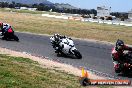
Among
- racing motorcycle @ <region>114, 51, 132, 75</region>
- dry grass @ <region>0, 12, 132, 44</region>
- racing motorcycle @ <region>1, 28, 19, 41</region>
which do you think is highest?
racing motorcycle @ <region>114, 51, 132, 75</region>

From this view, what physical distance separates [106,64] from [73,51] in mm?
2448

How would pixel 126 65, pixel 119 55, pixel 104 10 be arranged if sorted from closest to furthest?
pixel 126 65 → pixel 119 55 → pixel 104 10

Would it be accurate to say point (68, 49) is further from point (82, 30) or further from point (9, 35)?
point (82, 30)

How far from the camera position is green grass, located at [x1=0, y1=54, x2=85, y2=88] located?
39.1ft

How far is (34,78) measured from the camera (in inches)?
522

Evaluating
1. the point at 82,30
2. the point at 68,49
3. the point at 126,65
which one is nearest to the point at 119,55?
the point at 126,65

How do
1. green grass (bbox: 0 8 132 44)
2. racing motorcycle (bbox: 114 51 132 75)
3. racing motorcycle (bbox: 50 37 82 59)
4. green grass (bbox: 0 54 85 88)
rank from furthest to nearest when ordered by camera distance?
green grass (bbox: 0 8 132 44)
racing motorcycle (bbox: 50 37 82 59)
racing motorcycle (bbox: 114 51 132 75)
green grass (bbox: 0 54 85 88)

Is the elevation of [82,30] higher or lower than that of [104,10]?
higher

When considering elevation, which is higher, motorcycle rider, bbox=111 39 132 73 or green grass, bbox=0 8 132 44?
motorcycle rider, bbox=111 39 132 73

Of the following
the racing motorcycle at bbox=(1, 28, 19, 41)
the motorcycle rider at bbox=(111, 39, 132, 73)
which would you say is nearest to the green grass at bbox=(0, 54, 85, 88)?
the motorcycle rider at bbox=(111, 39, 132, 73)

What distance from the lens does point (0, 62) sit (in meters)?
16.4

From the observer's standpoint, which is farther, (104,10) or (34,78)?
(104,10)

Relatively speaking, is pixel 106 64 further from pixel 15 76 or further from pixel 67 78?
pixel 15 76

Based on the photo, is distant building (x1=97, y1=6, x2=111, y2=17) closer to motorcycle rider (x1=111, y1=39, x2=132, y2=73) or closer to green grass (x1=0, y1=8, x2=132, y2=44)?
green grass (x1=0, y1=8, x2=132, y2=44)
